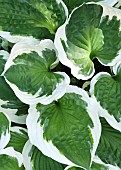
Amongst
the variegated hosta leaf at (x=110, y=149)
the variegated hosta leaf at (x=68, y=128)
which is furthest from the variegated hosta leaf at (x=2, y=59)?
the variegated hosta leaf at (x=110, y=149)

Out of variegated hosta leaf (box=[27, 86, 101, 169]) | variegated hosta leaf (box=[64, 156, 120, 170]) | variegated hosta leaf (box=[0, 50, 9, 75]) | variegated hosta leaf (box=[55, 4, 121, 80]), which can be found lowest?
variegated hosta leaf (box=[64, 156, 120, 170])

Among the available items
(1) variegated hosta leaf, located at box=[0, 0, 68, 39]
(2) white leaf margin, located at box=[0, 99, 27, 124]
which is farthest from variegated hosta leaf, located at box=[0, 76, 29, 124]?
(1) variegated hosta leaf, located at box=[0, 0, 68, 39]

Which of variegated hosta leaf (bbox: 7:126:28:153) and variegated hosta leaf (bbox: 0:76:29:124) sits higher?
variegated hosta leaf (bbox: 0:76:29:124)

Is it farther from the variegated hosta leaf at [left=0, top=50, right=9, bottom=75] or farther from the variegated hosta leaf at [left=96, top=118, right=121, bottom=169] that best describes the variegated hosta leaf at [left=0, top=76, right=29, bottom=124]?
the variegated hosta leaf at [left=96, top=118, right=121, bottom=169]

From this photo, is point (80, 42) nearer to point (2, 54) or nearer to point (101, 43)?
point (101, 43)

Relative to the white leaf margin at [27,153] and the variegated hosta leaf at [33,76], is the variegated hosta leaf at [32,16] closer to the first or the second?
the variegated hosta leaf at [33,76]

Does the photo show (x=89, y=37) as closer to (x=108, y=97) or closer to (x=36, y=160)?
(x=108, y=97)

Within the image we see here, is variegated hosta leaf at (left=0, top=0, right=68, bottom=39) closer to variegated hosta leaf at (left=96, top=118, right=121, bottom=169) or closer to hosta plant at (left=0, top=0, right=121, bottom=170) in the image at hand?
hosta plant at (left=0, top=0, right=121, bottom=170)
